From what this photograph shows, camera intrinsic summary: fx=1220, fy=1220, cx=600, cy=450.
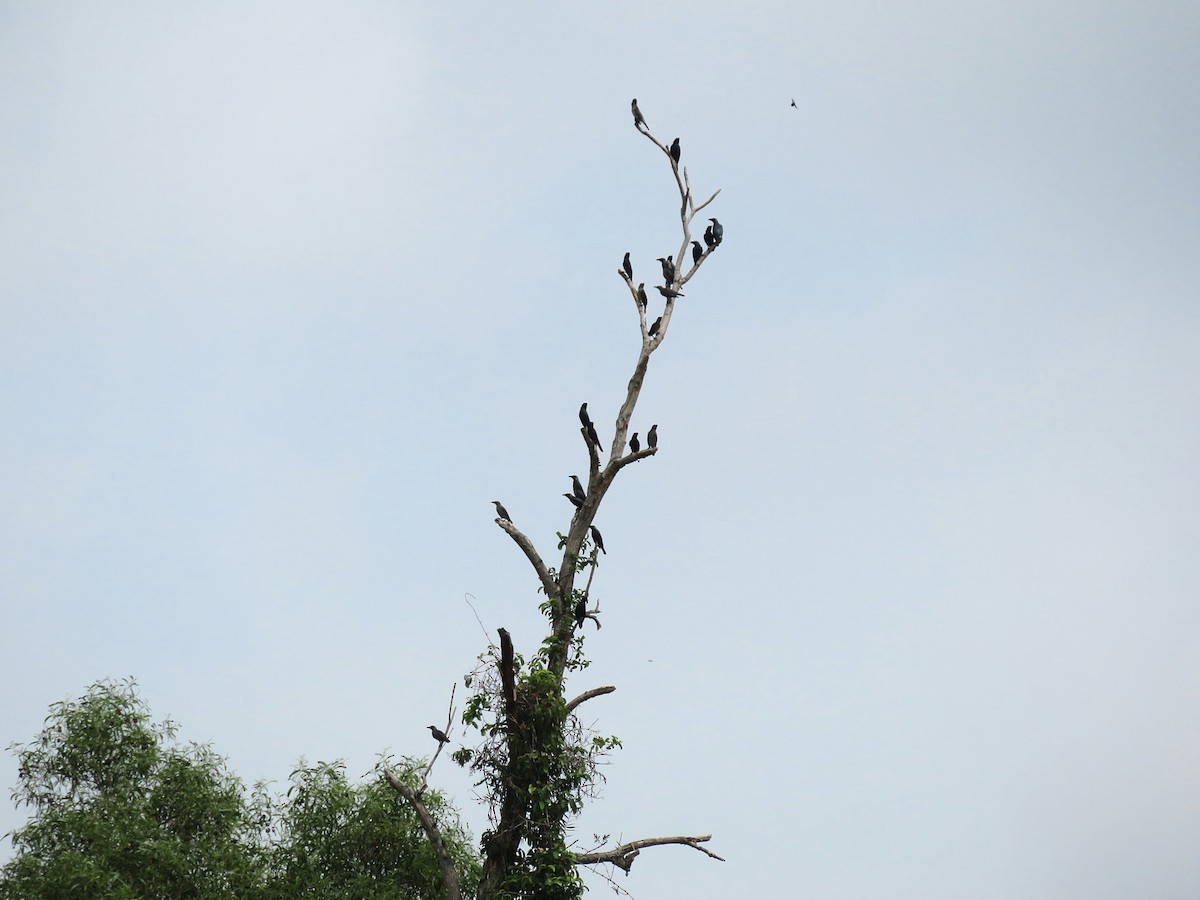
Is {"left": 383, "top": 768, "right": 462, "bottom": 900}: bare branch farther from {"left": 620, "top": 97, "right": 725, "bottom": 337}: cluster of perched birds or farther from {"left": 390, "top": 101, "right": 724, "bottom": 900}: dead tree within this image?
{"left": 620, "top": 97, "right": 725, "bottom": 337}: cluster of perched birds

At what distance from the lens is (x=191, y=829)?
13469 mm

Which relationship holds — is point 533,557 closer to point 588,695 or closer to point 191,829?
point 588,695

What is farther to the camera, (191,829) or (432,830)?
(191,829)

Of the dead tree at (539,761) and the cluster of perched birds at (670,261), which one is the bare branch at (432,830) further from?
the cluster of perched birds at (670,261)

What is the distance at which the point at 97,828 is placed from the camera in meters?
12.7

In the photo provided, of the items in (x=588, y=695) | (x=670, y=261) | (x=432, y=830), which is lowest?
(x=432, y=830)

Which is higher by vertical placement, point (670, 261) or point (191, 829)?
point (670, 261)

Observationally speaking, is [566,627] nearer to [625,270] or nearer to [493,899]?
[493,899]

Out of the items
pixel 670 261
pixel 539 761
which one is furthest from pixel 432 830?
pixel 670 261

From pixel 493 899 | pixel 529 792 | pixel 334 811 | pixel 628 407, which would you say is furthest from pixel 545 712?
pixel 334 811

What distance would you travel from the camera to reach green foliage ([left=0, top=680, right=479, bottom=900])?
1270cm

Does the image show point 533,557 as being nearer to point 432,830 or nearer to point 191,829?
point 432,830

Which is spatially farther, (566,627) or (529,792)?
(566,627)

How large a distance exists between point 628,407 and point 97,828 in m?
7.09
